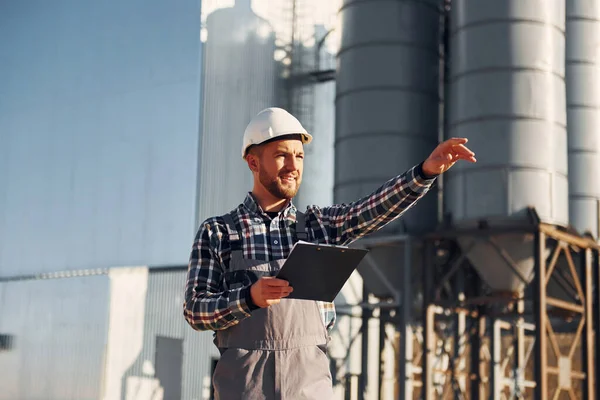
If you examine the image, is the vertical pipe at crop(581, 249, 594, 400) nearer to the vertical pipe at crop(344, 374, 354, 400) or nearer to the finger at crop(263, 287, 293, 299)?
the vertical pipe at crop(344, 374, 354, 400)

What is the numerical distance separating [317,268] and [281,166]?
0.66 m

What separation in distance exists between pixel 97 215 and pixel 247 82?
5448mm

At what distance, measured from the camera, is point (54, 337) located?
82.3 feet

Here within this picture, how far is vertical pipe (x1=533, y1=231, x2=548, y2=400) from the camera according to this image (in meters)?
17.9

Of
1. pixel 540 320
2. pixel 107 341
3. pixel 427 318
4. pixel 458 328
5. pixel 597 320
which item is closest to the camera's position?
pixel 540 320

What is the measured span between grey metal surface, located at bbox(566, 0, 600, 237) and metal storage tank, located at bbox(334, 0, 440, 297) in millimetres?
4055

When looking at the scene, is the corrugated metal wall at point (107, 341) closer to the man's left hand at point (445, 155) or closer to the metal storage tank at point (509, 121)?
the metal storage tank at point (509, 121)

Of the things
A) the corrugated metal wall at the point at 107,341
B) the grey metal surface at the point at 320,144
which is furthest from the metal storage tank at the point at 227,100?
the corrugated metal wall at the point at 107,341

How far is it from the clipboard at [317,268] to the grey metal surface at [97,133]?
59.6 feet

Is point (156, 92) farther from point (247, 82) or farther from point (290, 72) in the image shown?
point (290, 72)

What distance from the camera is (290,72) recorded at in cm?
2525

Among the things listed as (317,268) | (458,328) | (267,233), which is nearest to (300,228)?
(267,233)

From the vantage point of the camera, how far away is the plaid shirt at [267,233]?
13.4 feet

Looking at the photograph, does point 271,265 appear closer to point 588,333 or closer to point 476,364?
point 588,333
